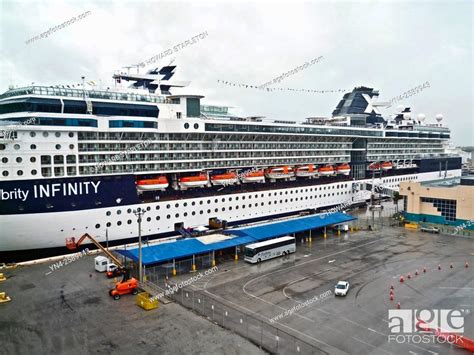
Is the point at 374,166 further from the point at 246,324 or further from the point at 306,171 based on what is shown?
the point at 246,324

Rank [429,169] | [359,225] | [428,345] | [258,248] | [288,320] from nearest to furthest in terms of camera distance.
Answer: [428,345]
[288,320]
[258,248]
[359,225]
[429,169]

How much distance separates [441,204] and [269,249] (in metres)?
22.2

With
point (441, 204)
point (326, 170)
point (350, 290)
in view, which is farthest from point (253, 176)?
point (441, 204)

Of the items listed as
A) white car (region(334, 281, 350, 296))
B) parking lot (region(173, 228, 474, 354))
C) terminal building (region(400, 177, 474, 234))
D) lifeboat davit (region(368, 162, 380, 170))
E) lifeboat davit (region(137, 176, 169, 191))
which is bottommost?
parking lot (region(173, 228, 474, 354))

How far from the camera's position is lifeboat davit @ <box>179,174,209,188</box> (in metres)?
33.2

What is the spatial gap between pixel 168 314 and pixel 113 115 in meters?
17.1

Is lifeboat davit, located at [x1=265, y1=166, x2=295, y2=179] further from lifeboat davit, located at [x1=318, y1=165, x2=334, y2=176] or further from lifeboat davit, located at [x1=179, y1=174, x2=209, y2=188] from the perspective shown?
lifeboat davit, located at [x1=179, y1=174, x2=209, y2=188]

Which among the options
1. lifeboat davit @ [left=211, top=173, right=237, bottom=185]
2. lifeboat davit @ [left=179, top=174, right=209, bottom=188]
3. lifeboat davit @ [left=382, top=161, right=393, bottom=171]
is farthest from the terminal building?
lifeboat davit @ [left=179, top=174, right=209, bottom=188]

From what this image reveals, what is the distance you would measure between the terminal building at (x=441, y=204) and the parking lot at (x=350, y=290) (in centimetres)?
620

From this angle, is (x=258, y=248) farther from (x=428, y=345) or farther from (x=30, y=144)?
(x=30, y=144)

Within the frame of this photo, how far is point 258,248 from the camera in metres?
27.7

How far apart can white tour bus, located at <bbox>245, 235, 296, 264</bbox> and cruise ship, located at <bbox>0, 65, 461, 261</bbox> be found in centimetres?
753

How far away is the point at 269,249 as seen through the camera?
28562 millimetres

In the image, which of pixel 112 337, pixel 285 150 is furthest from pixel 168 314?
pixel 285 150
